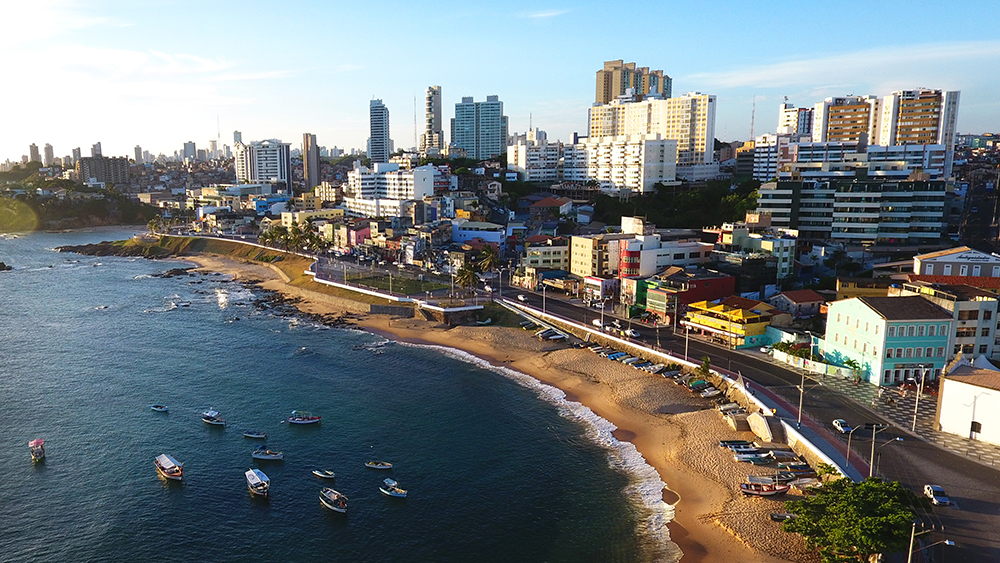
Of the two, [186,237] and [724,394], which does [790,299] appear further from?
[186,237]

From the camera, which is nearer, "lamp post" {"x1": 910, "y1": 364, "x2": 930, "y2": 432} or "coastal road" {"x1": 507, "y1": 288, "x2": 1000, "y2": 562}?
"coastal road" {"x1": 507, "y1": 288, "x2": 1000, "y2": 562}

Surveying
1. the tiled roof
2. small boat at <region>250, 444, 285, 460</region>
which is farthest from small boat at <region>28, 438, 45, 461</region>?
the tiled roof

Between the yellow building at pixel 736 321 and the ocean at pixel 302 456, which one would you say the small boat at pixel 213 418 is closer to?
the ocean at pixel 302 456

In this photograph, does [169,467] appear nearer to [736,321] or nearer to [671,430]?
[671,430]

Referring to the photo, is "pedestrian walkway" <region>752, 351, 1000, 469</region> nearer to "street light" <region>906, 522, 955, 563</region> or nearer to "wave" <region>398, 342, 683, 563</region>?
"street light" <region>906, 522, 955, 563</region>

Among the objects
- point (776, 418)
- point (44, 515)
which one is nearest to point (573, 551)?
point (776, 418)

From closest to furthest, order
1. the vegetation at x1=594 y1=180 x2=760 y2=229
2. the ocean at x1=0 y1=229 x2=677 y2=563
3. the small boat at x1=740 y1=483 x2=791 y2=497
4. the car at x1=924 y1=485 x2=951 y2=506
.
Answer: the car at x1=924 y1=485 x2=951 y2=506
the ocean at x1=0 y1=229 x2=677 y2=563
the small boat at x1=740 y1=483 x2=791 y2=497
the vegetation at x1=594 y1=180 x2=760 y2=229

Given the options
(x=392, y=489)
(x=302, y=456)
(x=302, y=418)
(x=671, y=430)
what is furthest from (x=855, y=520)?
(x=302, y=418)

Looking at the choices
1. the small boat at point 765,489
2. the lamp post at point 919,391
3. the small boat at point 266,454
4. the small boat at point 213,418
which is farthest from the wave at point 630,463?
the small boat at point 213,418
